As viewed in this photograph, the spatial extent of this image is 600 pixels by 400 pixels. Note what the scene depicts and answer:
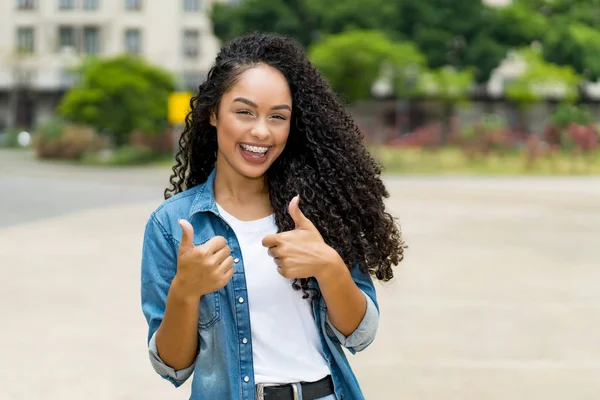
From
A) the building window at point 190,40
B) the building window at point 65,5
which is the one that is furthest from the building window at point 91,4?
the building window at point 190,40

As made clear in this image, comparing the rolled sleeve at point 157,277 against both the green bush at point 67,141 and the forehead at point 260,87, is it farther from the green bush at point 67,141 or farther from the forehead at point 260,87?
the green bush at point 67,141

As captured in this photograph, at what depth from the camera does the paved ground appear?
5.70 metres

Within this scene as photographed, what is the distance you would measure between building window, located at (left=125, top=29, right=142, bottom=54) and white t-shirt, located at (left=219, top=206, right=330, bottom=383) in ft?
180

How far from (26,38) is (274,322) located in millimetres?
57215

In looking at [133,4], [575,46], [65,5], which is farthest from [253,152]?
[65,5]

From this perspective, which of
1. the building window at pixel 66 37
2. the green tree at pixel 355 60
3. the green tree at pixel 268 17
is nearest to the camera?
the green tree at pixel 355 60

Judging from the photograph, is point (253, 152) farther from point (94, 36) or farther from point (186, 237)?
point (94, 36)

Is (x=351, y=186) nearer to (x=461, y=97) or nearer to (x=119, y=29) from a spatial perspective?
(x=461, y=97)

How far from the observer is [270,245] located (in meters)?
2.11

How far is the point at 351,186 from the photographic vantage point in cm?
245

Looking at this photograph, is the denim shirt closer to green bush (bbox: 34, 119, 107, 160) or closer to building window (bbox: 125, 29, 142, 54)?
green bush (bbox: 34, 119, 107, 160)

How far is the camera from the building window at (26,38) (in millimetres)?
56375

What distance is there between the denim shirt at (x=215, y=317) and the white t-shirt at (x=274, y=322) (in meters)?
0.03

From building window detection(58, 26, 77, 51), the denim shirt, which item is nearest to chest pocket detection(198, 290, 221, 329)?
the denim shirt
